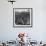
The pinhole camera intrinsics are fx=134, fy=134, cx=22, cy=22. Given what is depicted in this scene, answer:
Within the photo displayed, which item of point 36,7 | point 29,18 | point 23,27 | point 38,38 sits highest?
point 36,7

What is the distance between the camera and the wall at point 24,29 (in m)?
5.30

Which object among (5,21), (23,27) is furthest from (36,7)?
(5,21)

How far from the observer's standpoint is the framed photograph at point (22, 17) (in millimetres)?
5332

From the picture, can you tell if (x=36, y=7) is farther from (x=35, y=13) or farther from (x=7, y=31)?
(x=7, y=31)

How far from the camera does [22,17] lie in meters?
5.38

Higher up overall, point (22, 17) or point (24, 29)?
point (22, 17)

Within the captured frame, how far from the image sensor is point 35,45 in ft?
11.0

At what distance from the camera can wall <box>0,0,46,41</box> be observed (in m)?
5.30

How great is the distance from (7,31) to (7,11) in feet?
2.62

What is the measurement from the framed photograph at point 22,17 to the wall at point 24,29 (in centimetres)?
12

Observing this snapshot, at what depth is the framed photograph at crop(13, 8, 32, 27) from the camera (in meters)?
5.33

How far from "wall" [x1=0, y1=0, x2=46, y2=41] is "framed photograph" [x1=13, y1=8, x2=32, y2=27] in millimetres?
120

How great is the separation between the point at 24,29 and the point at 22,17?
487mm

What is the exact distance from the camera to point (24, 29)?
534 cm
